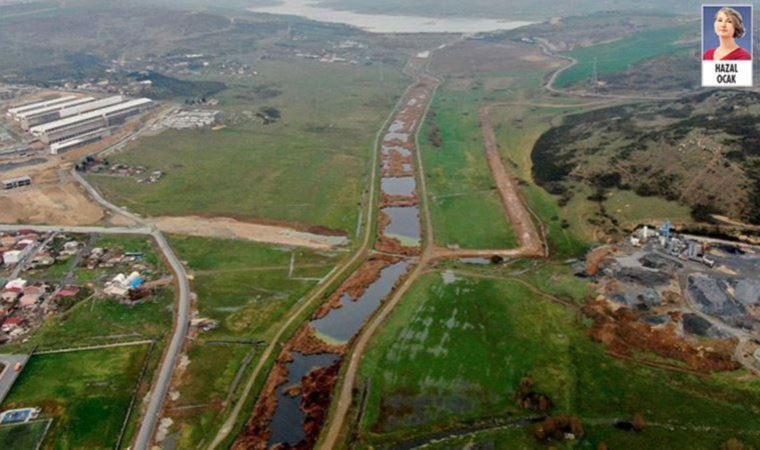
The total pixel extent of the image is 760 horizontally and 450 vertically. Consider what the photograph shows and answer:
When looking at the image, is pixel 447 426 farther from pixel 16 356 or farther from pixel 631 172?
pixel 631 172

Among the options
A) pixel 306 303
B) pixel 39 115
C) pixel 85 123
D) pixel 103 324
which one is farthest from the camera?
pixel 39 115

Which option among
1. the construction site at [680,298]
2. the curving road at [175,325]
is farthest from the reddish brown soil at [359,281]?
the construction site at [680,298]

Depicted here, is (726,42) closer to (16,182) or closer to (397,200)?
(397,200)

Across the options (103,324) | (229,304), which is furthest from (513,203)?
(103,324)

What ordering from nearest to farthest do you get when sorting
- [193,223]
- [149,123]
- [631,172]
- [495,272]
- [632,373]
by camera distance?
[632,373]
[495,272]
[193,223]
[631,172]
[149,123]

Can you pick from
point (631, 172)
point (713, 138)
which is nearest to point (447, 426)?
point (631, 172)

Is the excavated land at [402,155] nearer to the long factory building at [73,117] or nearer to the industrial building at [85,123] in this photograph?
the long factory building at [73,117]

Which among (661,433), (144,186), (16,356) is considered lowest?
(661,433)
